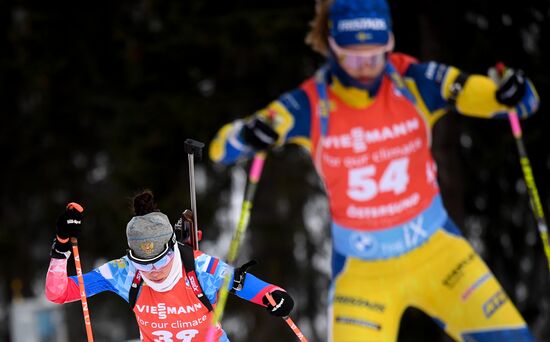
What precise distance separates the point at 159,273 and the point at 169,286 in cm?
9

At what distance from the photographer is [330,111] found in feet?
13.5

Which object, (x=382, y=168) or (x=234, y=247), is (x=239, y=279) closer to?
(x=234, y=247)

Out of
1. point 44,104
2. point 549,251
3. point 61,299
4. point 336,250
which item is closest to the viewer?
point 61,299

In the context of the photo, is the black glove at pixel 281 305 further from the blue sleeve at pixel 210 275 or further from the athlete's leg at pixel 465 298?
the athlete's leg at pixel 465 298

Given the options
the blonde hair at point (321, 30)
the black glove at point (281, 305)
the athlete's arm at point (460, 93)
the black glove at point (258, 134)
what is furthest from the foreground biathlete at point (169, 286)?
the blonde hair at point (321, 30)

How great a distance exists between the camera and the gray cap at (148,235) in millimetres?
3156

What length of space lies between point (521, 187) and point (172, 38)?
2259mm

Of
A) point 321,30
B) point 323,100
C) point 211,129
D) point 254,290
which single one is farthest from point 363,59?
point 211,129

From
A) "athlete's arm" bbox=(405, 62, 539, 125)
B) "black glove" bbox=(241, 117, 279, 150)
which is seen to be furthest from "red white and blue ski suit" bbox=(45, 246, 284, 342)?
"athlete's arm" bbox=(405, 62, 539, 125)

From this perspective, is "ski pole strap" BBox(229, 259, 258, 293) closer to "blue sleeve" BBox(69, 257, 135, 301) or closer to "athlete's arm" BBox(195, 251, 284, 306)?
"athlete's arm" BBox(195, 251, 284, 306)

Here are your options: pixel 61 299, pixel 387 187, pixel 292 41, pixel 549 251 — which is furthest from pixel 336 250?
pixel 292 41

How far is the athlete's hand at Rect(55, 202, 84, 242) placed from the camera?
10.5 feet

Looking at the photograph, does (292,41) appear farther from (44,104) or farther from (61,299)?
(61,299)

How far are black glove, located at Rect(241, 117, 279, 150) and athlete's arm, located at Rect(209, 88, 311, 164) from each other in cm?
3
